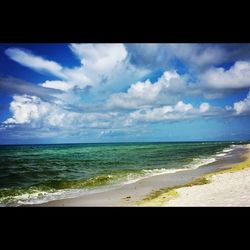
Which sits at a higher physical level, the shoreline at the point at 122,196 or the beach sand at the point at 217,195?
the beach sand at the point at 217,195

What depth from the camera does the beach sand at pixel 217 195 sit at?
4.47 metres

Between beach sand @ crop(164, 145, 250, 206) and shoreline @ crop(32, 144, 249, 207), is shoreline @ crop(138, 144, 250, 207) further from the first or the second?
shoreline @ crop(32, 144, 249, 207)

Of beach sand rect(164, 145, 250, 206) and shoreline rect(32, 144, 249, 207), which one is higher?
beach sand rect(164, 145, 250, 206)

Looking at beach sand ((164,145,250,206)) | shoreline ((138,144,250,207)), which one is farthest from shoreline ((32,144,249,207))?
beach sand ((164,145,250,206))

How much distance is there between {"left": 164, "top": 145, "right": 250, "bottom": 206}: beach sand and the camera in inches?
176

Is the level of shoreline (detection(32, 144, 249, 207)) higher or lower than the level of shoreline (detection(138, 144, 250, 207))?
lower

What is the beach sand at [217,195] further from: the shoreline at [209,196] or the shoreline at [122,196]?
the shoreline at [122,196]

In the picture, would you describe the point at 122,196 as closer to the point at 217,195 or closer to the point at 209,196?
the point at 209,196

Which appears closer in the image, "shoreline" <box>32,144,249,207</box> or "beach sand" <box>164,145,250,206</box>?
"beach sand" <box>164,145,250,206</box>

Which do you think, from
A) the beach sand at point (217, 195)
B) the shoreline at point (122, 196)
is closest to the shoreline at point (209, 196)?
the beach sand at point (217, 195)

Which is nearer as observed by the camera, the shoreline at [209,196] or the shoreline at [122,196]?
the shoreline at [209,196]

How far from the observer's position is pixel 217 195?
4930 mm

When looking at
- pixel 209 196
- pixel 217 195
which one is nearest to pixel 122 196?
pixel 209 196
